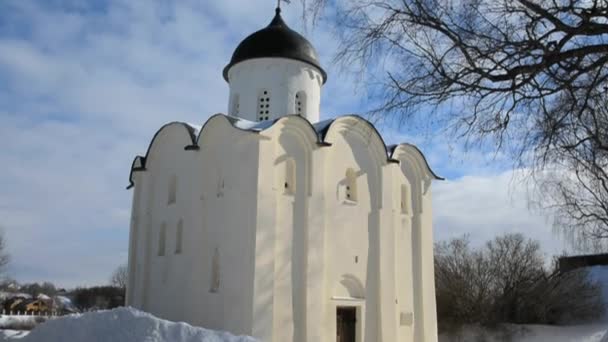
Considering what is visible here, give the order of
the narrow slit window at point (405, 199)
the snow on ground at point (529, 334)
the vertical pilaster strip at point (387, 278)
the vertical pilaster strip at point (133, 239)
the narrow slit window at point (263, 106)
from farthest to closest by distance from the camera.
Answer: the snow on ground at point (529, 334) → the narrow slit window at point (405, 199) → the narrow slit window at point (263, 106) → the vertical pilaster strip at point (133, 239) → the vertical pilaster strip at point (387, 278)

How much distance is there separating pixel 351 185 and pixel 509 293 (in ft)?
44.9

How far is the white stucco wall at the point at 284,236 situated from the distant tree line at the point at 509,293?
9.12 metres

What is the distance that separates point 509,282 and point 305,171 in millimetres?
16058

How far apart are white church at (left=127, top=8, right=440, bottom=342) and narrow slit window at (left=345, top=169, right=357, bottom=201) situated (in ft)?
0.09

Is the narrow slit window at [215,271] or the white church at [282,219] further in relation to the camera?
the narrow slit window at [215,271]

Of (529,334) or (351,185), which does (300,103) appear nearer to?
(351,185)

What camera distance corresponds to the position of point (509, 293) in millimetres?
25031

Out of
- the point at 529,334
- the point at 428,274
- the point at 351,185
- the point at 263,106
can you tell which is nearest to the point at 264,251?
the point at 351,185

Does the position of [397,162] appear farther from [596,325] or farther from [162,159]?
[596,325]

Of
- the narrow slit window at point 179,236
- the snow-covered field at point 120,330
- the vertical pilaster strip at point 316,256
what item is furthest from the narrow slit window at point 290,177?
the snow-covered field at point 120,330

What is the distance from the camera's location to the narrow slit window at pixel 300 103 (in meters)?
16.3

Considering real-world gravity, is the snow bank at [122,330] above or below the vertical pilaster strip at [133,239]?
below

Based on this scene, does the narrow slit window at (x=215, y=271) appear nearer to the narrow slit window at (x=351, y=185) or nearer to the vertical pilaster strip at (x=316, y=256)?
the vertical pilaster strip at (x=316, y=256)

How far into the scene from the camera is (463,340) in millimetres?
23328
